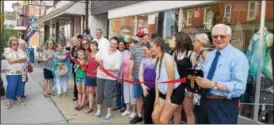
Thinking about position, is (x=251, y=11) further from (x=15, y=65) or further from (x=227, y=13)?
(x=15, y=65)

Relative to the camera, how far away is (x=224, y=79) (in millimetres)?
2967

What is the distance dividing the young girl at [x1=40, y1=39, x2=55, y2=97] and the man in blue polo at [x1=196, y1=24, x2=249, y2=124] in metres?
5.59

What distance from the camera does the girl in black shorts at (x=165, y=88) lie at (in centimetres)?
392

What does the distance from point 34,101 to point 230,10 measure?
194 inches

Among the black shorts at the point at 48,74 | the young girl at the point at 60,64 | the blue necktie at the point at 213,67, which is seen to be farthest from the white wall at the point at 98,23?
the blue necktie at the point at 213,67

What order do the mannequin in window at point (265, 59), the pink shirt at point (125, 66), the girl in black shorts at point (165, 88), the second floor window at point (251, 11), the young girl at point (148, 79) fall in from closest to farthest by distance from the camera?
the girl in black shorts at point (165, 88) → the young girl at point (148, 79) → the mannequin in window at point (265, 59) → the pink shirt at point (125, 66) → the second floor window at point (251, 11)

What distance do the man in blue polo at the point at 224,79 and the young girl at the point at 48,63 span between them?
559 cm

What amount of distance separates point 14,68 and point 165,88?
14.1ft

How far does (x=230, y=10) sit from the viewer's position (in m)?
6.32

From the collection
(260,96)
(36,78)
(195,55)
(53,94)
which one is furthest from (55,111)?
(36,78)

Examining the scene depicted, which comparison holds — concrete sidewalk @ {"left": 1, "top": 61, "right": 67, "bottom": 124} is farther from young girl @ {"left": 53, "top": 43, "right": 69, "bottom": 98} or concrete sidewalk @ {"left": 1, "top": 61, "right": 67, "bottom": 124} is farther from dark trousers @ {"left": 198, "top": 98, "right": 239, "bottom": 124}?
dark trousers @ {"left": 198, "top": 98, "right": 239, "bottom": 124}

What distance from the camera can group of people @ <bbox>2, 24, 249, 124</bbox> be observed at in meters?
2.99

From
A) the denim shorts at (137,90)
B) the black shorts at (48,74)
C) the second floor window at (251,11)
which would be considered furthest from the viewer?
the black shorts at (48,74)

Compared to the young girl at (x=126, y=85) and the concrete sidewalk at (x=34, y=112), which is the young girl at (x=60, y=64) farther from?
the young girl at (x=126, y=85)
